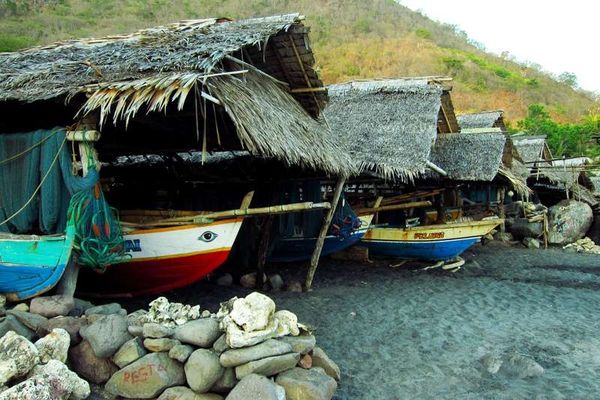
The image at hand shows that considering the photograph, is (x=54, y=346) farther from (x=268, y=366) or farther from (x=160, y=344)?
(x=268, y=366)

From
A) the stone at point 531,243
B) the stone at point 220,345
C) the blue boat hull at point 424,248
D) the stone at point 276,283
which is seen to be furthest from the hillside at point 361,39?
the stone at point 220,345

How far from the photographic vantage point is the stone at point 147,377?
Result: 3.88m

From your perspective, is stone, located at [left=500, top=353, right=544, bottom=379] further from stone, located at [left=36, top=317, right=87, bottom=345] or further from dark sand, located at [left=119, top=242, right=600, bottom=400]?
stone, located at [left=36, top=317, right=87, bottom=345]

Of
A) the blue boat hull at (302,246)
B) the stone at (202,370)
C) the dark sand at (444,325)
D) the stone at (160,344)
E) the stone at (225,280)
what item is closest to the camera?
the stone at (202,370)

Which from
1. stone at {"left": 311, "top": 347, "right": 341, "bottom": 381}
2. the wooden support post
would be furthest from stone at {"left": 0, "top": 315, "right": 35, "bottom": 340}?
the wooden support post

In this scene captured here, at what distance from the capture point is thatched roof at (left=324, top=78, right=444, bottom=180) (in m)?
9.29

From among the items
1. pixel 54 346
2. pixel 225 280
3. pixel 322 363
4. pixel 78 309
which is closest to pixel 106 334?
pixel 54 346

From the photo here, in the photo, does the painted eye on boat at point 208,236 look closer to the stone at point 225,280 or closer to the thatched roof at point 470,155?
the stone at point 225,280

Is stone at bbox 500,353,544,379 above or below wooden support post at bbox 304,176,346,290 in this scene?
below

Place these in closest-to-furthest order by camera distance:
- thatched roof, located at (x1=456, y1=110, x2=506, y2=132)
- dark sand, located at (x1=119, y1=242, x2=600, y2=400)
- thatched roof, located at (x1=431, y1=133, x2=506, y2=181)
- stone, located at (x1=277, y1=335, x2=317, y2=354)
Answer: stone, located at (x1=277, y1=335, x2=317, y2=354)
dark sand, located at (x1=119, y1=242, x2=600, y2=400)
thatched roof, located at (x1=431, y1=133, x2=506, y2=181)
thatched roof, located at (x1=456, y1=110, x2=506, y2=132)

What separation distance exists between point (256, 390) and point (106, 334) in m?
1.50

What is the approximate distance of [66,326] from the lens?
4246 mm

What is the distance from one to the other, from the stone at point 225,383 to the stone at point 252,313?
0.40 meters

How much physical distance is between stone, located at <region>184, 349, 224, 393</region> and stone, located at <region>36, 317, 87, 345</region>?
1.14m
